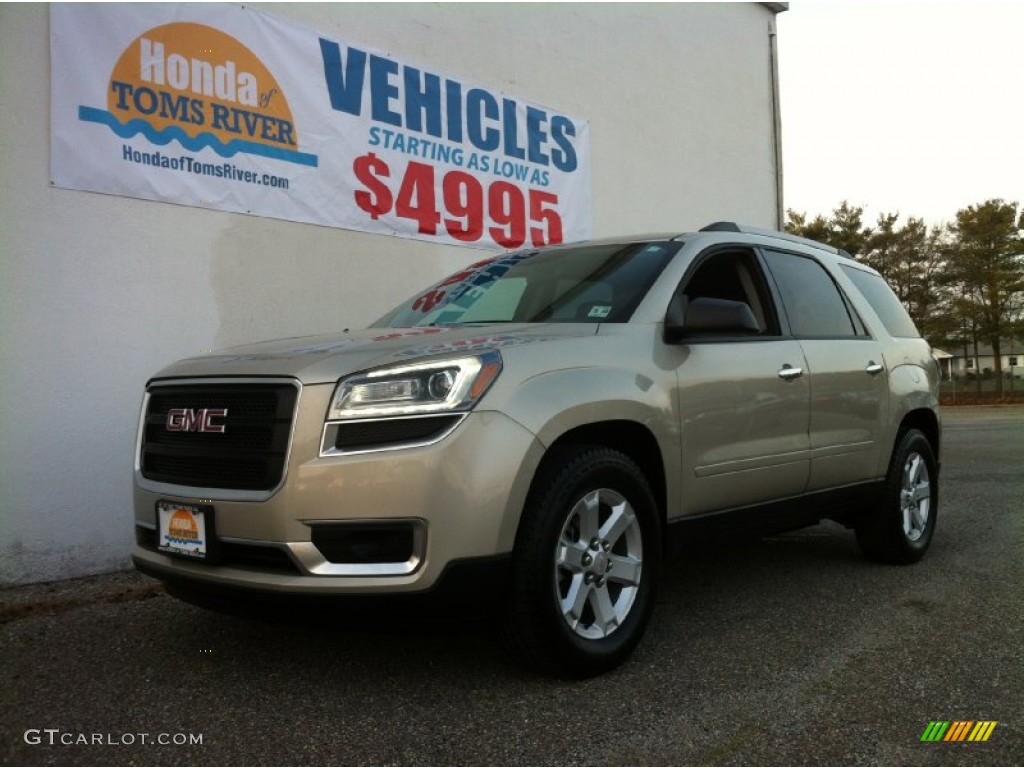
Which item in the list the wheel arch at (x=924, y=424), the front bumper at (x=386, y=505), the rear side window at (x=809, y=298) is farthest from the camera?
the wheel arch at (x=924, y=424)

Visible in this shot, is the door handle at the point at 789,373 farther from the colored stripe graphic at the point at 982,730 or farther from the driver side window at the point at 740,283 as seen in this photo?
Result: the colored stripe graphic at the point at 982,730

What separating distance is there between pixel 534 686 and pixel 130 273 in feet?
12.4

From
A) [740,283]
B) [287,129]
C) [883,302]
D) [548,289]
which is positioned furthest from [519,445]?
[287,129]

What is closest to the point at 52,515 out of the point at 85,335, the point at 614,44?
the point at 85,335

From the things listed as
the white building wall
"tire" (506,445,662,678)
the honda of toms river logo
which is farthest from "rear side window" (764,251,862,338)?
the honda of toms river logo

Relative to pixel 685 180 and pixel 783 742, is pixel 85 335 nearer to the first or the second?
pixel 783 742

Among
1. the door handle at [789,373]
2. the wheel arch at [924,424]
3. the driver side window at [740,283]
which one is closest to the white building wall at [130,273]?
the driver side window at [740,283]

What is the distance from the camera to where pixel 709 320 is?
141 inches

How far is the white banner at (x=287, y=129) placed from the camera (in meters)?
5.26

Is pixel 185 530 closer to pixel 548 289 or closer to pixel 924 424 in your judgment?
pixel 548 289

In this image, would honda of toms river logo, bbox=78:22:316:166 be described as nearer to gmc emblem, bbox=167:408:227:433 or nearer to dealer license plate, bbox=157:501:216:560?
gmc emblem, bbox=167:408:227:433

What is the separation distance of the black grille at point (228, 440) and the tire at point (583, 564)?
2.84ft

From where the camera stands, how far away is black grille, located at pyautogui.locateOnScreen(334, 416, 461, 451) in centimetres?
282

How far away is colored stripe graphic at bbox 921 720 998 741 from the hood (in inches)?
68.5
